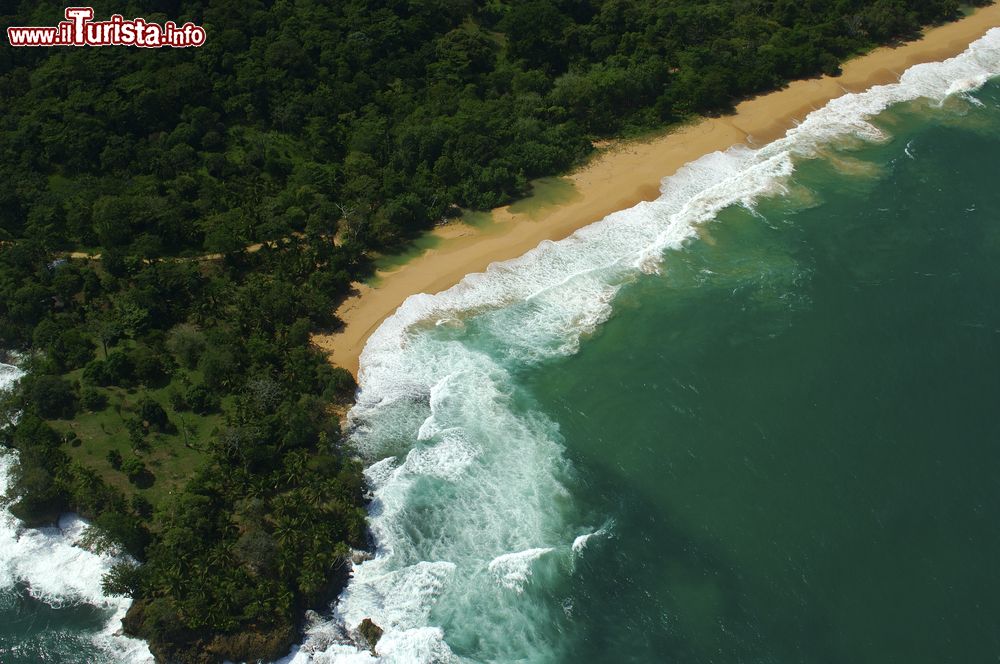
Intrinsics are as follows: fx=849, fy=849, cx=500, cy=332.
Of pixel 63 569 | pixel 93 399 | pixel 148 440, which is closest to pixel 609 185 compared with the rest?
pixel 148 440

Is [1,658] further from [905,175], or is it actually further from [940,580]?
[905,175]

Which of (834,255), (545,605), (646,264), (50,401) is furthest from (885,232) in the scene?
(50,401)

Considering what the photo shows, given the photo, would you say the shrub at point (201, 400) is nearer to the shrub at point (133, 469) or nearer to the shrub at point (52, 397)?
the shrub at point (133, 469)

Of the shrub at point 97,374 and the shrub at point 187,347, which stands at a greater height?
the shrub at point 187,347

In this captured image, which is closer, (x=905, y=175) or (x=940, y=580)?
(x=940, y=580)

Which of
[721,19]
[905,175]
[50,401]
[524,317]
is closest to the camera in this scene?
[50,401]

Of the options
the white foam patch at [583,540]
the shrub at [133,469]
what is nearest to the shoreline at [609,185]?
the shrub at [133,469]

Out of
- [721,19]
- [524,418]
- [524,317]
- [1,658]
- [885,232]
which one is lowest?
[1,658]
